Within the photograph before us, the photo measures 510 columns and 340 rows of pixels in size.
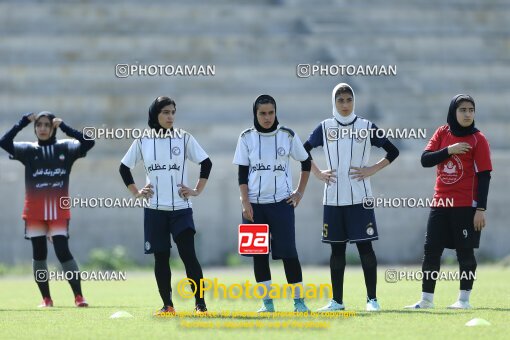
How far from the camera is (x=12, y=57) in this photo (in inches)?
1042

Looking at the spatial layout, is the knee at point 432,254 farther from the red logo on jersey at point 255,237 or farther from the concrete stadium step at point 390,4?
the concrete stadium step at point 390,4

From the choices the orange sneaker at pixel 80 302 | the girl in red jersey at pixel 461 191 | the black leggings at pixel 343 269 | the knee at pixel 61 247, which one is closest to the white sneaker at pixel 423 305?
the girl in red jersey at pixel 461 191

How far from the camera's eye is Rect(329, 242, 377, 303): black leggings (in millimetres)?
11172

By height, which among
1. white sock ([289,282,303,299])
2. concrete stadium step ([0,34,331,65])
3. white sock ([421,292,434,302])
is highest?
concrete stadium step ([0,34,331,65])

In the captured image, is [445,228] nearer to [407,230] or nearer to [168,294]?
[168,294]

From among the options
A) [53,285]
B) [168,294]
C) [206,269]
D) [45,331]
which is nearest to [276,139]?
[168,294]

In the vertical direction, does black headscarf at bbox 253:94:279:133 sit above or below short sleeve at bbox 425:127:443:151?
above

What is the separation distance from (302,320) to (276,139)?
1.67 meters

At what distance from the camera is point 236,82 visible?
26391mm

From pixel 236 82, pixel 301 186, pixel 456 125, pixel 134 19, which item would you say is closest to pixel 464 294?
pixel 456 125

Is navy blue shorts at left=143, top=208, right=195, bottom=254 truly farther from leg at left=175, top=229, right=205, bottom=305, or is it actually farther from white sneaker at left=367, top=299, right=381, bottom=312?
white sneaker at left=367, top=299, right=381, bottom=312

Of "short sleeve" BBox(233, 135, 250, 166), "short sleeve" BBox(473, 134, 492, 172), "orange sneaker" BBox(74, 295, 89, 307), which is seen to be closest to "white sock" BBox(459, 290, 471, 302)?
"short sleeve" BBox(473, 134, 492, 172)

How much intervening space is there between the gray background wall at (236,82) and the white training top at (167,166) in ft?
35.7

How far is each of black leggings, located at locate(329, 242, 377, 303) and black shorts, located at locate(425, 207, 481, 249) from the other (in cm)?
75
